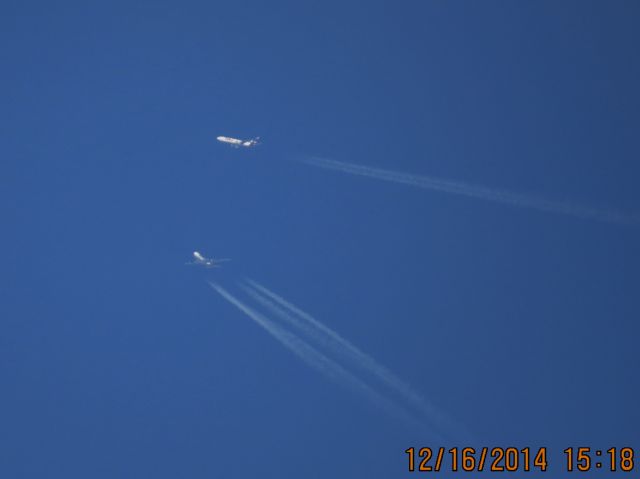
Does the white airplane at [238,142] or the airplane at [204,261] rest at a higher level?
the white airplane at [238,142]

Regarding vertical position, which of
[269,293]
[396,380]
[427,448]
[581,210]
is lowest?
[427,448]

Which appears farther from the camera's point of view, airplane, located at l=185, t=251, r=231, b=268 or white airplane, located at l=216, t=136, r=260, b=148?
white airplane, located at l=216, t=136, r=260, b=148

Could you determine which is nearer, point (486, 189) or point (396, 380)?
point (396, 380)

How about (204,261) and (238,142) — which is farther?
(238,142)

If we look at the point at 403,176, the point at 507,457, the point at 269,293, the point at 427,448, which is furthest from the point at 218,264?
the point at 507,457

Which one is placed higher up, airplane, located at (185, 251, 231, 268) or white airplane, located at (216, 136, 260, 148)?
white airplane, located at (216, 136, 260, 148)

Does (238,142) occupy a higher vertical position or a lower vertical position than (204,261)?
higher

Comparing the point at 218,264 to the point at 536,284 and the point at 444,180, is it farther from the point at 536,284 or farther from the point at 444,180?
the point at 536,284

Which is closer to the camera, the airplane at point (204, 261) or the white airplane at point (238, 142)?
the airplane at point (204, 261)
